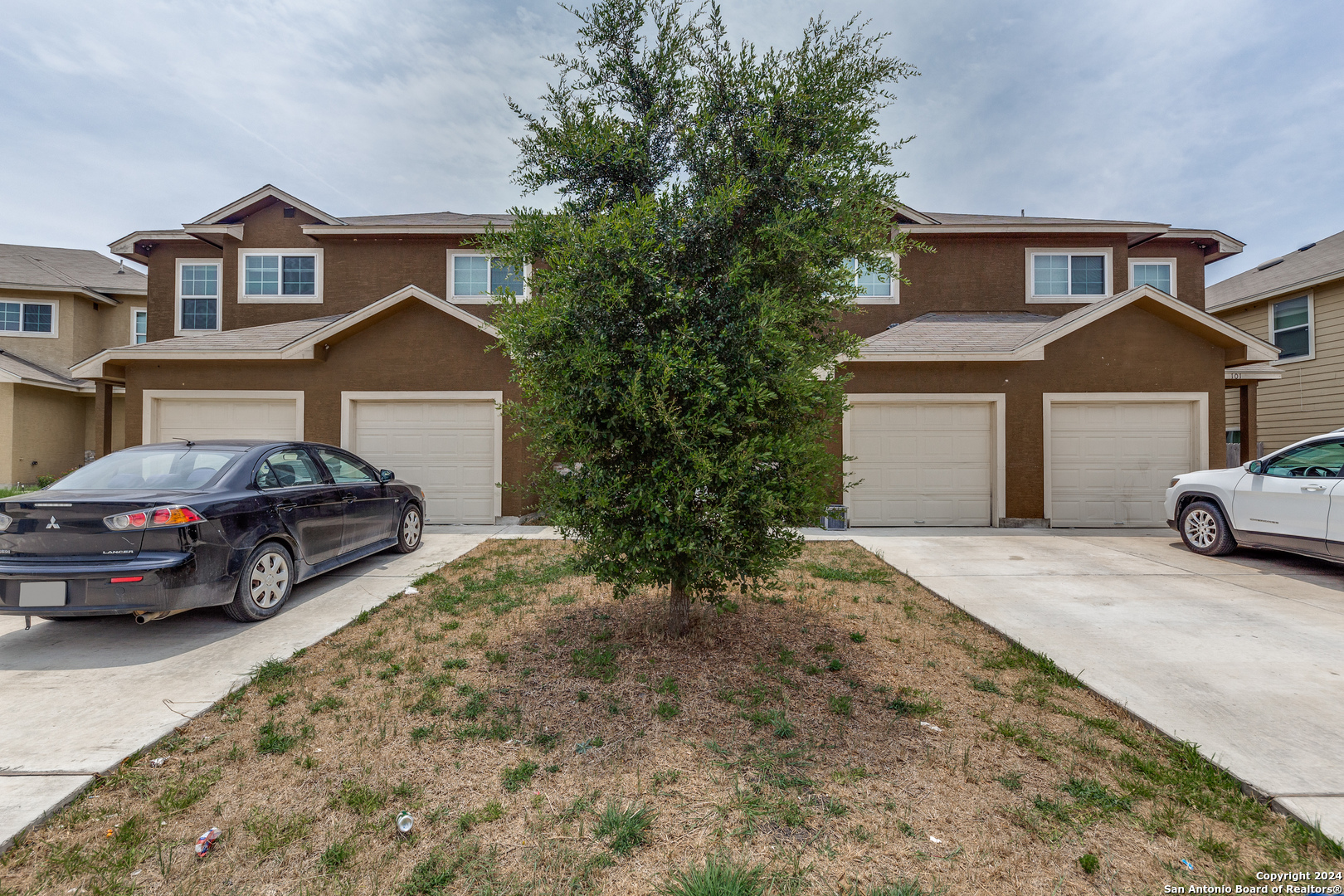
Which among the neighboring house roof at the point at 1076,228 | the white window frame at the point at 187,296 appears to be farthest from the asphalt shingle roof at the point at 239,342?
the neighboring house roof at the point at 1076,228

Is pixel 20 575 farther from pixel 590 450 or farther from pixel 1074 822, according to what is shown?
pixel 1074 822

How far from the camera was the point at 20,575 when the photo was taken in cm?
392

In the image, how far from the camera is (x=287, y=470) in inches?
215

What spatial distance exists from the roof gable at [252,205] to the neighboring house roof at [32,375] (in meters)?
6.44

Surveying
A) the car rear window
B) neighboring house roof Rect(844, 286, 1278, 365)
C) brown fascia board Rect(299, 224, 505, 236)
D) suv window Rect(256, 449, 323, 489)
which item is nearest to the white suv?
neighboring house roof Rect(844, 286, 1278, 365)

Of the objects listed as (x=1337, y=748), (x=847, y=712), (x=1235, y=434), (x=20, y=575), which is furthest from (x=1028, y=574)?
(x=1235, y=434)

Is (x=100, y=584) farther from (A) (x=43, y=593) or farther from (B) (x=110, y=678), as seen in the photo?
(B) (x=110, y=678)

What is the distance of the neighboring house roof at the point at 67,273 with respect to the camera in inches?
640

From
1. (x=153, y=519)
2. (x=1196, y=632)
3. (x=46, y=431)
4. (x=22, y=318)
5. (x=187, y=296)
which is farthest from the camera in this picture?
(x=22, y=318)

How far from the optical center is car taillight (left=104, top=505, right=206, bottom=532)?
4.06m

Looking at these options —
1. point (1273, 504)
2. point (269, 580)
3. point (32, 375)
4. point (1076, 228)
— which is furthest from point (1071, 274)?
point (32, 375)

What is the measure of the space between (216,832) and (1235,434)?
21.5m

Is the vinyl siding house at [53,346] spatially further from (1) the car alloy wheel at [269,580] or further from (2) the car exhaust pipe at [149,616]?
(1) the car alloy wheel at [269,580]

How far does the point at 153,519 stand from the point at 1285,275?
2159 centimetres
